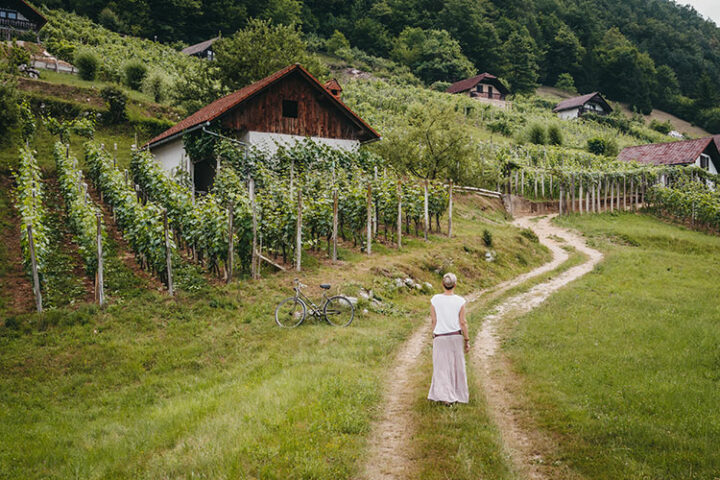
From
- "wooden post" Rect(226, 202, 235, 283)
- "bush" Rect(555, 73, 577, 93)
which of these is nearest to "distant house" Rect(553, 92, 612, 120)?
"bush" Rect(555, 73, 577, 93)

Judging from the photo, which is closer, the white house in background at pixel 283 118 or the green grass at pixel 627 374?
the green grass at pixel 627 374

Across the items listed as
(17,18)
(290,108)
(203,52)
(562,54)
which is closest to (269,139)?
(290,108)

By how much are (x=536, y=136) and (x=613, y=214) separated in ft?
59.0

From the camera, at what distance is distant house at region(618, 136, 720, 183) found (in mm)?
40500

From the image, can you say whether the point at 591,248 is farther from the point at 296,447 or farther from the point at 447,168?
the point at 296,447

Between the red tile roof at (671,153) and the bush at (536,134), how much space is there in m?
7.24

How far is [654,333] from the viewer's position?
9750 millimetres

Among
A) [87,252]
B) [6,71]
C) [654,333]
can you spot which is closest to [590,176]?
[654,333]

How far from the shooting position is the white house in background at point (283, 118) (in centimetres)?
2105

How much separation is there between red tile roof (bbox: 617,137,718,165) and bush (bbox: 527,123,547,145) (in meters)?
7.24

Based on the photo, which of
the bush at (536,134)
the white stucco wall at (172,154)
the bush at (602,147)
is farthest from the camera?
the bush at (602,147)

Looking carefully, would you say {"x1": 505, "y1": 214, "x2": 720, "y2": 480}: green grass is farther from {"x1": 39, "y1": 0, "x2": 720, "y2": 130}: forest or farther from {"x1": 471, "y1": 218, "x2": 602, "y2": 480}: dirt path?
{"x1": 39, "y1": 0, "x2": 720, "y2": 130}: forest

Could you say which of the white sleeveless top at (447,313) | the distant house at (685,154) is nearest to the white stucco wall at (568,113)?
the distant house at (685,154)

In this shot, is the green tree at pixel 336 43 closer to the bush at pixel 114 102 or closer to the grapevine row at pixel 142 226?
the bush at pixel 114 102
